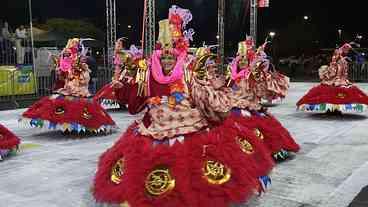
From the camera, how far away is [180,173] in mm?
3818

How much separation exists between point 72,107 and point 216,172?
17.4 feet

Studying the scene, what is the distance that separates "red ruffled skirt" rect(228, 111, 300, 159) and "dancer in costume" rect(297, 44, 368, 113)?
453 centimetres

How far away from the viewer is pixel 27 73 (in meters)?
15.3

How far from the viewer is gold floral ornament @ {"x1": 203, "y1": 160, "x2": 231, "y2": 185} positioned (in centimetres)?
390

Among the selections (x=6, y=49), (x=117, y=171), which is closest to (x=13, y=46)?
(x=6, y=49)

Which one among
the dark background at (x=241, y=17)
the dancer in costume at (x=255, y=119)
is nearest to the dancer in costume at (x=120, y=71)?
the dancer in costume at (x=255, y=119)

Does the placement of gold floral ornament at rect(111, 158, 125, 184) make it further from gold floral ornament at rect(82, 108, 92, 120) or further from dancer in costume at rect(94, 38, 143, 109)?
gold floral ornament at rect(82, 108, 92, 120)

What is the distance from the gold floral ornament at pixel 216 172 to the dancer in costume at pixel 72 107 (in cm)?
512

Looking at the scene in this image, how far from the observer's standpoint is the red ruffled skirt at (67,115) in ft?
28.3

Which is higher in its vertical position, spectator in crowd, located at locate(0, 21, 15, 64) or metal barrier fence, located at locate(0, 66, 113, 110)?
spectator in crowd, located at locate(0, 21, 15, 64)

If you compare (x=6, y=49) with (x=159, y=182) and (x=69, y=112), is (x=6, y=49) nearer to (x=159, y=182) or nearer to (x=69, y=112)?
(x=69, y=112)

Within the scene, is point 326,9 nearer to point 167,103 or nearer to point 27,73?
point 27,73

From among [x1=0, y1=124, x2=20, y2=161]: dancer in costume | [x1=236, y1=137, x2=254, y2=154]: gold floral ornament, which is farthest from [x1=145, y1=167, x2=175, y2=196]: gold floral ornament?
[x1=0, y1=124, x2=20, y2=161]: dancer in costume

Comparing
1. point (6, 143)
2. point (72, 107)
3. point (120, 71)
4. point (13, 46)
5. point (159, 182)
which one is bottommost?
point (6, 143)
